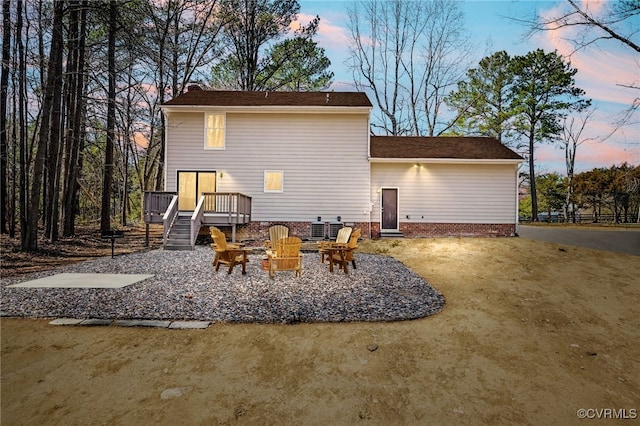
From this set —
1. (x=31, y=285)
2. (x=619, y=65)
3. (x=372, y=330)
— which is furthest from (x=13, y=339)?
(x=619, y=65)

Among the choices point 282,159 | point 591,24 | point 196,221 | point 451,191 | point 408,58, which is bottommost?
point 196,221

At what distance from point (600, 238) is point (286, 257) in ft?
35.4

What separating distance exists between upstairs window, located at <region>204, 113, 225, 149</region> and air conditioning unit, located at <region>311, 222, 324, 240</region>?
5.31 metres

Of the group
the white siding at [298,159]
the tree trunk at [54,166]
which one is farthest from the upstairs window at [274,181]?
the tree trunk at [54,166]

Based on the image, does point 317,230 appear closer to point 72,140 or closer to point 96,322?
point 96,322

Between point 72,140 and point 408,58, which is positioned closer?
point 72,140

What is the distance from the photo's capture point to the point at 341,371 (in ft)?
11.1

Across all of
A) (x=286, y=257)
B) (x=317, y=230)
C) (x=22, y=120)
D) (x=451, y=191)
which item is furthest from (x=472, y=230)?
(x=22, y=120)

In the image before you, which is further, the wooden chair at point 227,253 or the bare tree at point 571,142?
the bare tree at point 571,142

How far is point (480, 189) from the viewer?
13.6 meters

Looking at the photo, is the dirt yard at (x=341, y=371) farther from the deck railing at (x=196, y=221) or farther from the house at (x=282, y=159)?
the house at (x=282, y=159)

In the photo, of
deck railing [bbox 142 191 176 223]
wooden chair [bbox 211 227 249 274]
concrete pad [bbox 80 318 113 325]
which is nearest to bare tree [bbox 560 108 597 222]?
wooden chair [bbox 211 227 249 274]

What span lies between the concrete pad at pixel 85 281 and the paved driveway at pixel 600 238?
1363cm

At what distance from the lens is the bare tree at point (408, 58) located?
2125cm
